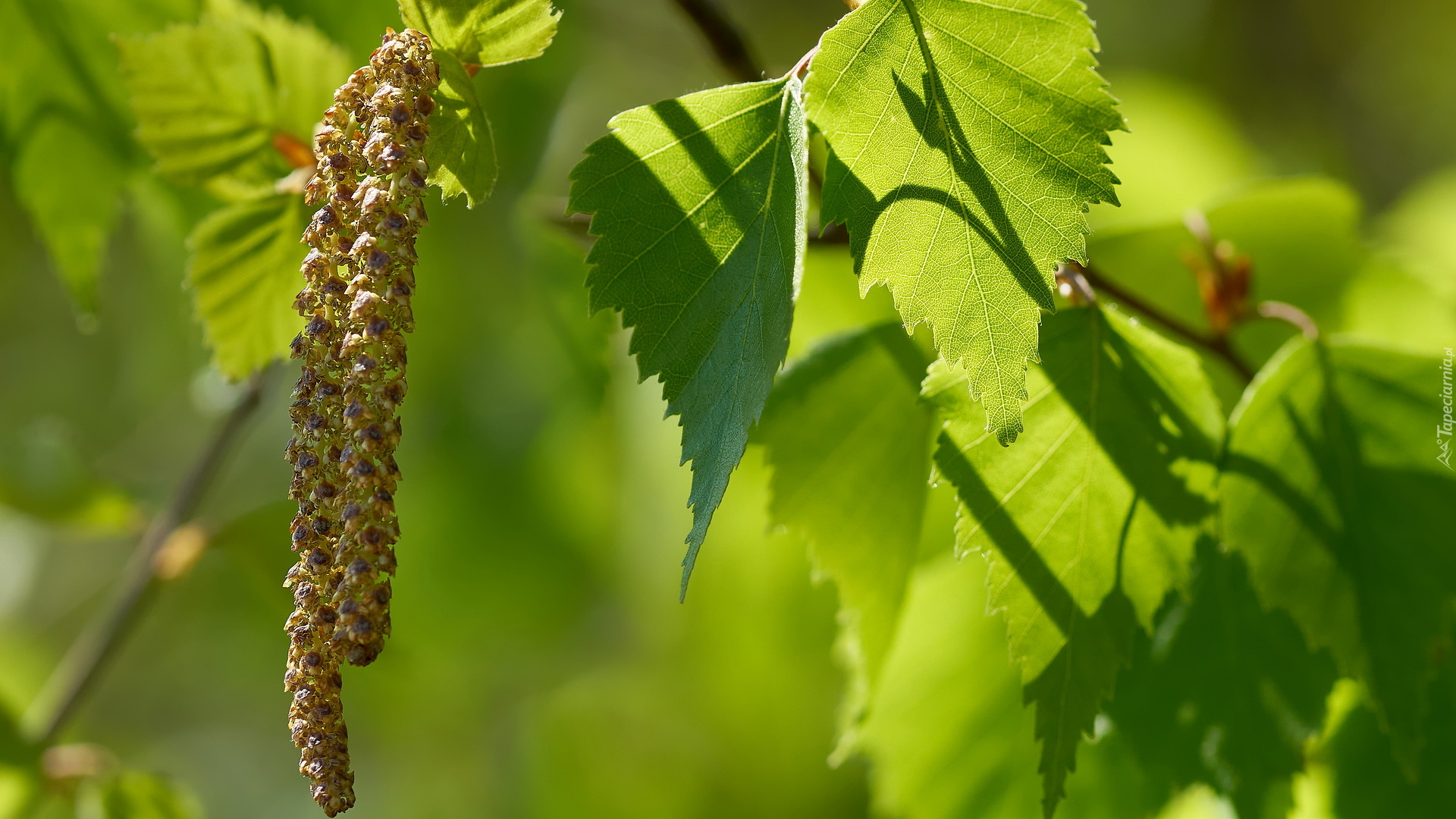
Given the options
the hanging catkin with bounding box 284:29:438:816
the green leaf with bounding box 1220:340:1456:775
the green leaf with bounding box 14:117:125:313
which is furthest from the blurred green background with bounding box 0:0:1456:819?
the hanging catkin with bounding box 284:29:438:816

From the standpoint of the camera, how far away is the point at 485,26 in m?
0.37

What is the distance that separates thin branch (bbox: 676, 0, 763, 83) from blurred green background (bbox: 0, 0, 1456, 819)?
0.06 ft

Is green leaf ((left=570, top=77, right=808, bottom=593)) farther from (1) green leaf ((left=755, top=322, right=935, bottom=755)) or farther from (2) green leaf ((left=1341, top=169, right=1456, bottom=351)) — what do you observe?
(2) green leaf ((left=1341, top=169, right=1456, bottom=351))

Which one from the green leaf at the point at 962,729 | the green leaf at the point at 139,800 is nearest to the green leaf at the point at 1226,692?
the green leaf at the point at 962,729

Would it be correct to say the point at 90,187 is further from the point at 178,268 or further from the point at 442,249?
the point at 442,249

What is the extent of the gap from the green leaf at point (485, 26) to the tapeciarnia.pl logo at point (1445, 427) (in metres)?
0.48

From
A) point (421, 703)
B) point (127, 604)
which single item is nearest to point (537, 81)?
point (127, 604)

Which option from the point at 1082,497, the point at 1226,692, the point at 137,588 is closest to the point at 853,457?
the point at 1082,497

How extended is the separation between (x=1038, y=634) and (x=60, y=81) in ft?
2.22

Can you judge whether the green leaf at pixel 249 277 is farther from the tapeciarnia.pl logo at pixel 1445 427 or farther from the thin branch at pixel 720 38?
the tapeciarnia.pl logo at pixel 1445 427

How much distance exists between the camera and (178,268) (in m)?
0.88

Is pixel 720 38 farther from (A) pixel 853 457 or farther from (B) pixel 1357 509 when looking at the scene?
(B) pixel 1357 509

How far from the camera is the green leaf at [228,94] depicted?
52 cm

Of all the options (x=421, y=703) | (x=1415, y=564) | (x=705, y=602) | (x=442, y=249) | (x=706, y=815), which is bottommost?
(x=706, y=815)
